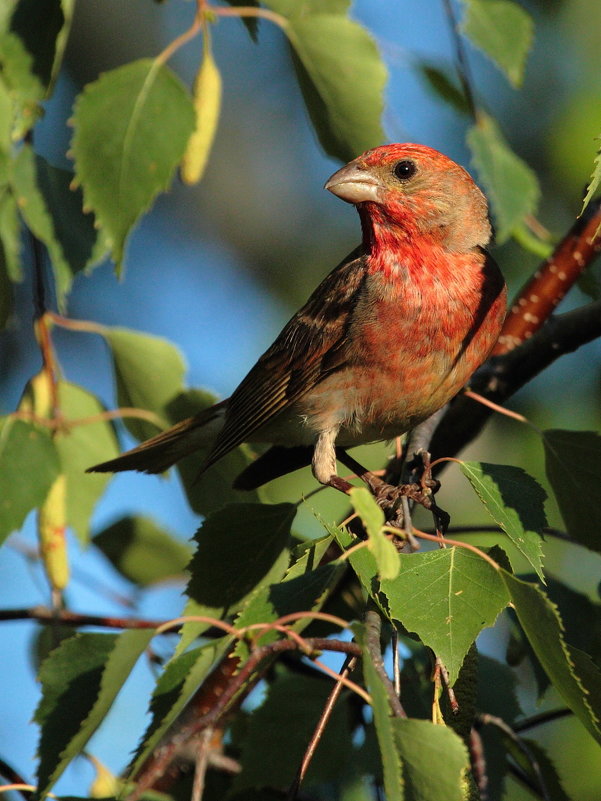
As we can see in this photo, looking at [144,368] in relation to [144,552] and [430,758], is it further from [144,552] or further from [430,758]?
[430,758]

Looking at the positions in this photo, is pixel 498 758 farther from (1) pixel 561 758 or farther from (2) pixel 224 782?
(1) pixel 561 758

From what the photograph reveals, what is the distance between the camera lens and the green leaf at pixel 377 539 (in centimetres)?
201

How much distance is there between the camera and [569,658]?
7.08 ft

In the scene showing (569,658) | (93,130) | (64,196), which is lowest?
(569,658)

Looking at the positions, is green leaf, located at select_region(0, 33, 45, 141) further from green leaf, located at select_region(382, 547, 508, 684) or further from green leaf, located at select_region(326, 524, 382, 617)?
green leaf, located at select_region(382, 547, 508, 684)

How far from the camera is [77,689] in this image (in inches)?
92.5

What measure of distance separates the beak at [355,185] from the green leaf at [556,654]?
6.62ft

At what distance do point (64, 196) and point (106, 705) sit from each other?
168cm

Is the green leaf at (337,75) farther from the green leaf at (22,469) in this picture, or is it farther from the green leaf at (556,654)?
the green leaf at (556,654)

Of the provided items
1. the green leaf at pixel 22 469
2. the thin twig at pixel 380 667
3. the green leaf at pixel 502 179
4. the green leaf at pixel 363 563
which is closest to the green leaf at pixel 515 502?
the green leaf at pixel 363 563

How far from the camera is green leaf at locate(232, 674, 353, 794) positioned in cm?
314

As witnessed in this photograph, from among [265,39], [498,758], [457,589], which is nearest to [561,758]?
[498,758]

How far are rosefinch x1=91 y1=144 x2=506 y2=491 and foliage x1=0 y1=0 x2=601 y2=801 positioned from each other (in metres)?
0.20

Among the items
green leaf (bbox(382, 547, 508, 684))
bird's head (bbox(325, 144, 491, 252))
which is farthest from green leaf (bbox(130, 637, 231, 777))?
bird's head (bbox(325, 144, 491, 252))
